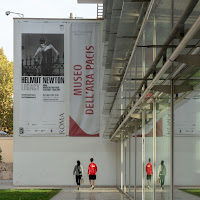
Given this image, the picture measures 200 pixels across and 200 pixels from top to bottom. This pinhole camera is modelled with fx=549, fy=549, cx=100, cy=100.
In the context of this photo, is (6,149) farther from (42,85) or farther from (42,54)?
(42,54)

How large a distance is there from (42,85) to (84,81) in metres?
2.37

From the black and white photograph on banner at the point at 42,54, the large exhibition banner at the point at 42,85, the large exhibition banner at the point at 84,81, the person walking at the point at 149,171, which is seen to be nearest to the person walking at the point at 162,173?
the person walking at the point at 149,171

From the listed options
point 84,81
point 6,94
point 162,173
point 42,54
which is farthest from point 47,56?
point 6,94

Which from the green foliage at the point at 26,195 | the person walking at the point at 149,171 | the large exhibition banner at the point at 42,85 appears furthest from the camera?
the large exhibition banner at the point at 42,85

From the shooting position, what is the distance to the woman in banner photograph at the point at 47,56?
100 feet

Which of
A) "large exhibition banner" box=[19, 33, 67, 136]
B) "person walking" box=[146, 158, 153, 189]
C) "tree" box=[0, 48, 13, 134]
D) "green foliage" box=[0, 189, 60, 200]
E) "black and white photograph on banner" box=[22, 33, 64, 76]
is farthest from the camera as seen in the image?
"tree" box=[0, 48, 13, 134]

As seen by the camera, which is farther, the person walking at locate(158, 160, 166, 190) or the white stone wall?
the white stone wall

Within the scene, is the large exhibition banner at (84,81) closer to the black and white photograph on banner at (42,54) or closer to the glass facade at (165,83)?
the black and white photograph on banner at (42,54)

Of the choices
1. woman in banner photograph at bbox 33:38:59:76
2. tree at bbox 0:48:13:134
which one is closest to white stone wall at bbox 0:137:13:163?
woman in banner photograph at bbox 33:38:59:76

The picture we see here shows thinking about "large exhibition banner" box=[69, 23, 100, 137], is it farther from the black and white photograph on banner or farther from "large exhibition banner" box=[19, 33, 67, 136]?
the black and white photograph on banner

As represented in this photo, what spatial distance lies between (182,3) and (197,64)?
0.91m

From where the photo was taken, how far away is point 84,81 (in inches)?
1192

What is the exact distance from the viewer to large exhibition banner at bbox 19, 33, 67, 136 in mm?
30156

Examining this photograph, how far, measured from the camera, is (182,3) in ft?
15.0
